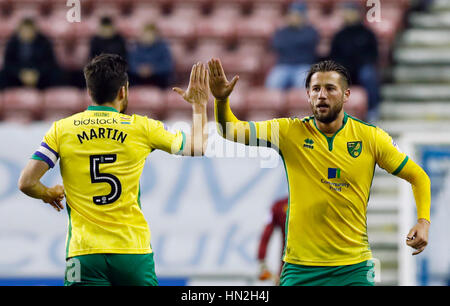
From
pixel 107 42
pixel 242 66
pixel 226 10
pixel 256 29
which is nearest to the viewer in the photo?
pixel 107 42

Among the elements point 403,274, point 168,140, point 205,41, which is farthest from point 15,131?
point 168,140

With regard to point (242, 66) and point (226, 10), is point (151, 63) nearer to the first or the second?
point (242, 66)

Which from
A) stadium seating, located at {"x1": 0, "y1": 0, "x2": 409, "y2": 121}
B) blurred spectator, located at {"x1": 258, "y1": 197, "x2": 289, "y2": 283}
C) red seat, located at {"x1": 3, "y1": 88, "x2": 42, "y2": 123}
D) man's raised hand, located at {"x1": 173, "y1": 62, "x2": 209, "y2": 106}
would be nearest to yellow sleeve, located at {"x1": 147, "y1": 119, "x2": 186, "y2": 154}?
man's raised hand, located at {"x1": 173, "y1": 62, "x2": 209, "y2": 106}

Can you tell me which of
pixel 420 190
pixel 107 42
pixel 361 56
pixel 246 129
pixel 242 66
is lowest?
pixel 420 190

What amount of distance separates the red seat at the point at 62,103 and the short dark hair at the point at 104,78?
17.1 ft

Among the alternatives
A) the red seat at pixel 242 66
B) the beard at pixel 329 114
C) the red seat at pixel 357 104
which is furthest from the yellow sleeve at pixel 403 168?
the red seat at pixel 242 66

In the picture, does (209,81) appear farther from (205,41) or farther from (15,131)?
(205,41)

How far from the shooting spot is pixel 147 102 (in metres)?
9.11

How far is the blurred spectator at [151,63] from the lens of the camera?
9.34 meters

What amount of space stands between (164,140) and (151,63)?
5.46m

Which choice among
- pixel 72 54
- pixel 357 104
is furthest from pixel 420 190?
pixel 72 54

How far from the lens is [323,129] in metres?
4.23

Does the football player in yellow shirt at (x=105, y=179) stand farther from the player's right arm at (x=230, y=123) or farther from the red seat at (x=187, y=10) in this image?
the red seat at (x=187, y=10)

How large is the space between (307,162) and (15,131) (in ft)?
15.7
